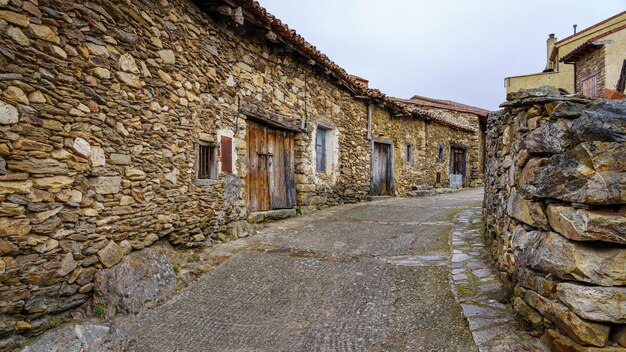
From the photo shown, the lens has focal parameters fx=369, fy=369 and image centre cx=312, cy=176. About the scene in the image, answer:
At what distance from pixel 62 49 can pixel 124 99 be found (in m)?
0.73

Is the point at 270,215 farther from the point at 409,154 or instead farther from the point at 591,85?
the point at 591,85

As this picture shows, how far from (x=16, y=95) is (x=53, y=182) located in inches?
28.4

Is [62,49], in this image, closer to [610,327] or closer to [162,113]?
[162,113]

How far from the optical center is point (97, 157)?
347 centimetres

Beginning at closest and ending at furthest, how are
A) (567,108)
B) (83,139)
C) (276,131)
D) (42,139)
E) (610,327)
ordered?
(610,327), (567,108), (42,139), (83,139), (276,131)

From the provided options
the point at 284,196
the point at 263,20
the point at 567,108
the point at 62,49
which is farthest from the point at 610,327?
the point at 284,196

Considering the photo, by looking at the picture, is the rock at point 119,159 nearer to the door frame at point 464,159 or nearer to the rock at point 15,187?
the rock at point 15,187

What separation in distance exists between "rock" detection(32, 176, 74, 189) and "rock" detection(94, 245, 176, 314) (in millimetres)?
879

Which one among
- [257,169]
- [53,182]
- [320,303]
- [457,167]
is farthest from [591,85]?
[53,182]

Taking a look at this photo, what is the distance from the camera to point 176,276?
4.02 metres

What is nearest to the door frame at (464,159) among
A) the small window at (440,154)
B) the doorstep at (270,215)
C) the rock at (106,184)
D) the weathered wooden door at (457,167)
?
the weathered wooden door at (457,167)

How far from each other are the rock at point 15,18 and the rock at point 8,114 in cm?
63

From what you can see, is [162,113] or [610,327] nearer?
[610,327]

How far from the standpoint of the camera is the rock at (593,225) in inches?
75.4
